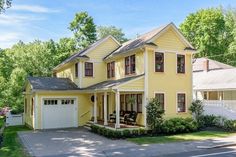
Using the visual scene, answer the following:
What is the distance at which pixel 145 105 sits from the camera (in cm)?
2164

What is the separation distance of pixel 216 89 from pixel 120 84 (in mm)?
15719

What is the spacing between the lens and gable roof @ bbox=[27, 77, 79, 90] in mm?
25686

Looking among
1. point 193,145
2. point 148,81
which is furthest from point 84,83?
point 193,145

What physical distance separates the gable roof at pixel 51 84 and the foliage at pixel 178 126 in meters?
9.33

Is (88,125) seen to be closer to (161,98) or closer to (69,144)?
(161,98)

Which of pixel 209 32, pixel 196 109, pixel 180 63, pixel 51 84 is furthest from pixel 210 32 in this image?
pixel 51 84

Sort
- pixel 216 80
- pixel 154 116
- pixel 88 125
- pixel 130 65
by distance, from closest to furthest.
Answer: pixel 154 116 < pixel 130 65 < pixel 88 125 < pixel 216 80

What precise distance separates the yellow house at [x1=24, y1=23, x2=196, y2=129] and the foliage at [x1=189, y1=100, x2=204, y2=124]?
0.47 metres

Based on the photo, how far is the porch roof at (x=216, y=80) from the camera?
1270 inches

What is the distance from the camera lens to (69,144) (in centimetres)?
1811

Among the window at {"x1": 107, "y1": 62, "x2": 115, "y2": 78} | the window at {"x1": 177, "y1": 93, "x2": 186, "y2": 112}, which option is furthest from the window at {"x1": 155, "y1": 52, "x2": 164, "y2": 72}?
the window at {"x1": 107, "y1": 62, "x2": 115, "y2": 78}

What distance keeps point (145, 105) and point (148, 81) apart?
5.53ft

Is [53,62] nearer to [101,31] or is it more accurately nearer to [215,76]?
[215,76]

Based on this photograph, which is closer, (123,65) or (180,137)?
(180,137)
